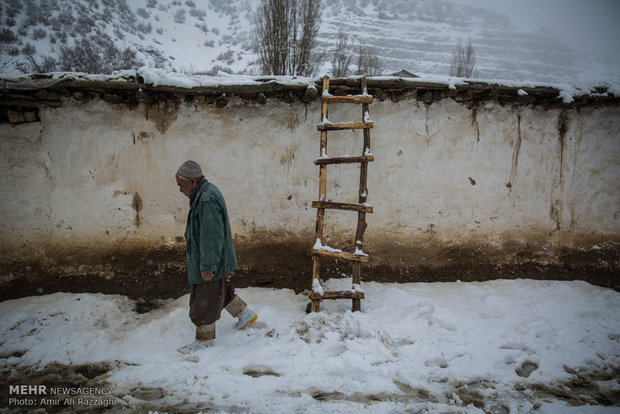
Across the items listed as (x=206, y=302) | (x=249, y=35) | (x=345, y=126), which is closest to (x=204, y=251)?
(x=206, y=302)

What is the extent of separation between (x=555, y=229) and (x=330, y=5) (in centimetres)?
3510

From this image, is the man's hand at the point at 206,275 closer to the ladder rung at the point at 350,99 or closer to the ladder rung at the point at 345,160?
the ladder rung at the point at 345,160

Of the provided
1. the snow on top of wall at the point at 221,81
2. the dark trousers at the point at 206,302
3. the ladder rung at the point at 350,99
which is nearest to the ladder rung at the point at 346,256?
the dark trousers at the point at 206,302

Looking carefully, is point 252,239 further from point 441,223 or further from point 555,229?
point 555,229

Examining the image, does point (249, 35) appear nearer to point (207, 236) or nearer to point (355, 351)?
point (207, 236)

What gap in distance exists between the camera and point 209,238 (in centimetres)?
259

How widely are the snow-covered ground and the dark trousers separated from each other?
29cm

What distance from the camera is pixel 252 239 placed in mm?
3963

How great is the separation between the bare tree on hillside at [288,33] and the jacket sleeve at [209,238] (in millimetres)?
7280

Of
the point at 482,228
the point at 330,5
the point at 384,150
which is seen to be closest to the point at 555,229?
the point at 482,228

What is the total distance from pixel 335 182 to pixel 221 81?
5.93ft

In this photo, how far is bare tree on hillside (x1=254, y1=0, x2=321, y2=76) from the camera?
28.6ft

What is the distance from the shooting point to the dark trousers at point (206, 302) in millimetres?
2713

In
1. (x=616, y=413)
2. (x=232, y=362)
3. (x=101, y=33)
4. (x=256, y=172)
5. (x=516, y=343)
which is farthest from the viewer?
(x=101, y=33)
